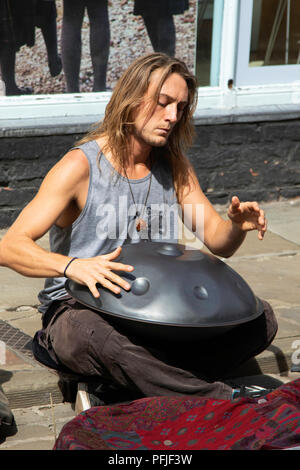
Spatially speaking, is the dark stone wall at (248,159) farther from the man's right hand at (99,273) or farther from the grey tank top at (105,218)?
the man's right hand at (99,273)

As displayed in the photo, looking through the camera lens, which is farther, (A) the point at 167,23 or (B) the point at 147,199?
(A) the point at 167,23

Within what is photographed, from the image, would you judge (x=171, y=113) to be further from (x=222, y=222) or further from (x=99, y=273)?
(x=99, y=273)

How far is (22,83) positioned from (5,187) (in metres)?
0.71

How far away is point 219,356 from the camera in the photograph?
2750mm

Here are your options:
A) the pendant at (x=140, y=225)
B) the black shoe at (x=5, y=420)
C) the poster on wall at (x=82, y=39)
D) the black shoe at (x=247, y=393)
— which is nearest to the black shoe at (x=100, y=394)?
the black shoe at (x=5, y=420)

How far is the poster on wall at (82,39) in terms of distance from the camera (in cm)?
479

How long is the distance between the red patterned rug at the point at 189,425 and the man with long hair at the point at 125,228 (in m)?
0.15

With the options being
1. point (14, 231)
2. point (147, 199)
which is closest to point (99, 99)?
point (147, 199)

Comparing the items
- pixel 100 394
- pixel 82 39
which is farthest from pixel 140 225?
pixel 82 39

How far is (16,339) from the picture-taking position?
326 centimetres
